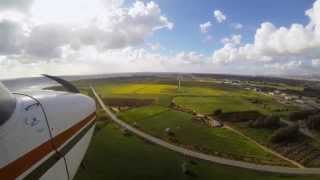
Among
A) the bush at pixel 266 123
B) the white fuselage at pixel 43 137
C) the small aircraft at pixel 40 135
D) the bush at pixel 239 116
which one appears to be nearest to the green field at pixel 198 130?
the bush at pixel 239 116

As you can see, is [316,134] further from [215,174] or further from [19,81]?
[19,81]

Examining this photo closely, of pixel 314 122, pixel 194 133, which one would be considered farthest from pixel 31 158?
pixel 314 122

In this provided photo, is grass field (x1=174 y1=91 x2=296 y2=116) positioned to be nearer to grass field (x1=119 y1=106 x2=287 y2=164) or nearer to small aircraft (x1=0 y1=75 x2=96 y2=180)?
grass field (x1=119 y1=106 x2=287 y2=164)

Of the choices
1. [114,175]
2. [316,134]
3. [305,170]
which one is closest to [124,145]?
[114,175]

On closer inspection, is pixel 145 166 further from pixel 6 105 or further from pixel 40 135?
pixel 6 105

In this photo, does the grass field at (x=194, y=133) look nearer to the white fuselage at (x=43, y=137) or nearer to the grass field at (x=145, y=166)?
the grass field at (x=145, y=166)
